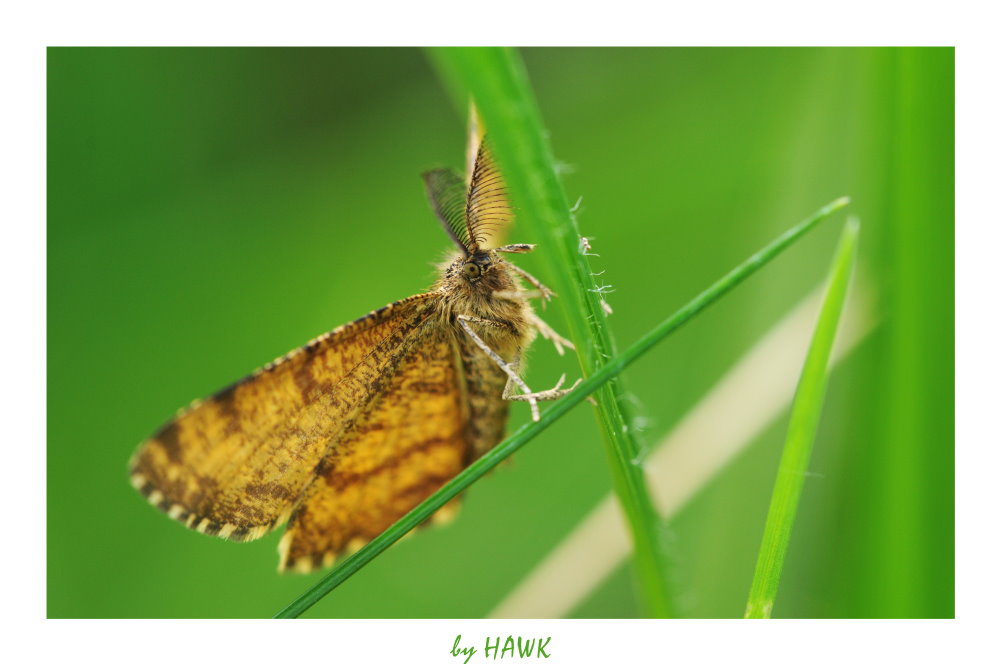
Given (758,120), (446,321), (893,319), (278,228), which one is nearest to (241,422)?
(446,321)

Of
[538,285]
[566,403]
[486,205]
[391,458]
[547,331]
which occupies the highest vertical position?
[486,205]

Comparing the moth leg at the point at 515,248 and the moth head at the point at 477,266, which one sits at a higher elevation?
the moth leg at the point at 515,248

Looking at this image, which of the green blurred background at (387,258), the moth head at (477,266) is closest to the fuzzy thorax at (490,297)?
the moth head at (477,266)

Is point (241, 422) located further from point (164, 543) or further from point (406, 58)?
point (406, 58)

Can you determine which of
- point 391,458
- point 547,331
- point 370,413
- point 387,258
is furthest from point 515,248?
point 387,258

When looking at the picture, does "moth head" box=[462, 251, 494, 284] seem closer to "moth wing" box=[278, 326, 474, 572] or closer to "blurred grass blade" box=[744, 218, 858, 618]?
"moth wing" box=[278, 326, 474, 572]

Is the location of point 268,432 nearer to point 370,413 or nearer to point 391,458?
point 370,413

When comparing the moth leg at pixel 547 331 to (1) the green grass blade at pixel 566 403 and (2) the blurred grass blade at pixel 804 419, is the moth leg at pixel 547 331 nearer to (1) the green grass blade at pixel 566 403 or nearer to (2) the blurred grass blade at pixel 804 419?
(1) the green grass blade at pixel 566 403

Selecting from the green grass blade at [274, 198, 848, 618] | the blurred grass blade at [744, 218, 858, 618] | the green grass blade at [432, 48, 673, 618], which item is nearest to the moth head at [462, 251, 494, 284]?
the green grass blade at [432, 48, 673, 618]
